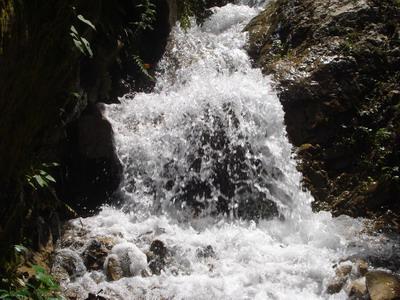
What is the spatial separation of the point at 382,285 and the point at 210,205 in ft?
9.80

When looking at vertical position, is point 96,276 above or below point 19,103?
below

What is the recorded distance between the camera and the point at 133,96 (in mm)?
9234

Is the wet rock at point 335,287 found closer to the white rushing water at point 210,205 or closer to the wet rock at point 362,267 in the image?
the white rushing water at point 210,205

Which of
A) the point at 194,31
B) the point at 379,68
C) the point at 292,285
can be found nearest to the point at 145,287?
the point at 292,285

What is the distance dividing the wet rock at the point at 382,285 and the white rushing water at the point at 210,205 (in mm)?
389

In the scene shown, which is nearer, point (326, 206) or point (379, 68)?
point (326, 206)

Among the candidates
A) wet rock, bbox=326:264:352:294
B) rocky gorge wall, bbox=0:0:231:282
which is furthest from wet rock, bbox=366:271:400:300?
rocky gorge wall, bbox=0:0:231:282

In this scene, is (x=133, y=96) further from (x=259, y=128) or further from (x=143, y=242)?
(x=143, y=242)

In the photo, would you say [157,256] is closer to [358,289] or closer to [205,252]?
[205,252]

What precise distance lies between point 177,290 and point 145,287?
36 centimetres

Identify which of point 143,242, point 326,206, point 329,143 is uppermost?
point 329,143

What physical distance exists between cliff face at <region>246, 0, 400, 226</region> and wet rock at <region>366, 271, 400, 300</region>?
68.0 inches

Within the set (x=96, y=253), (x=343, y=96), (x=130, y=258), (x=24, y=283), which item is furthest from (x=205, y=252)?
(x=343, y=96)

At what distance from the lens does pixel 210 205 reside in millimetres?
7141
